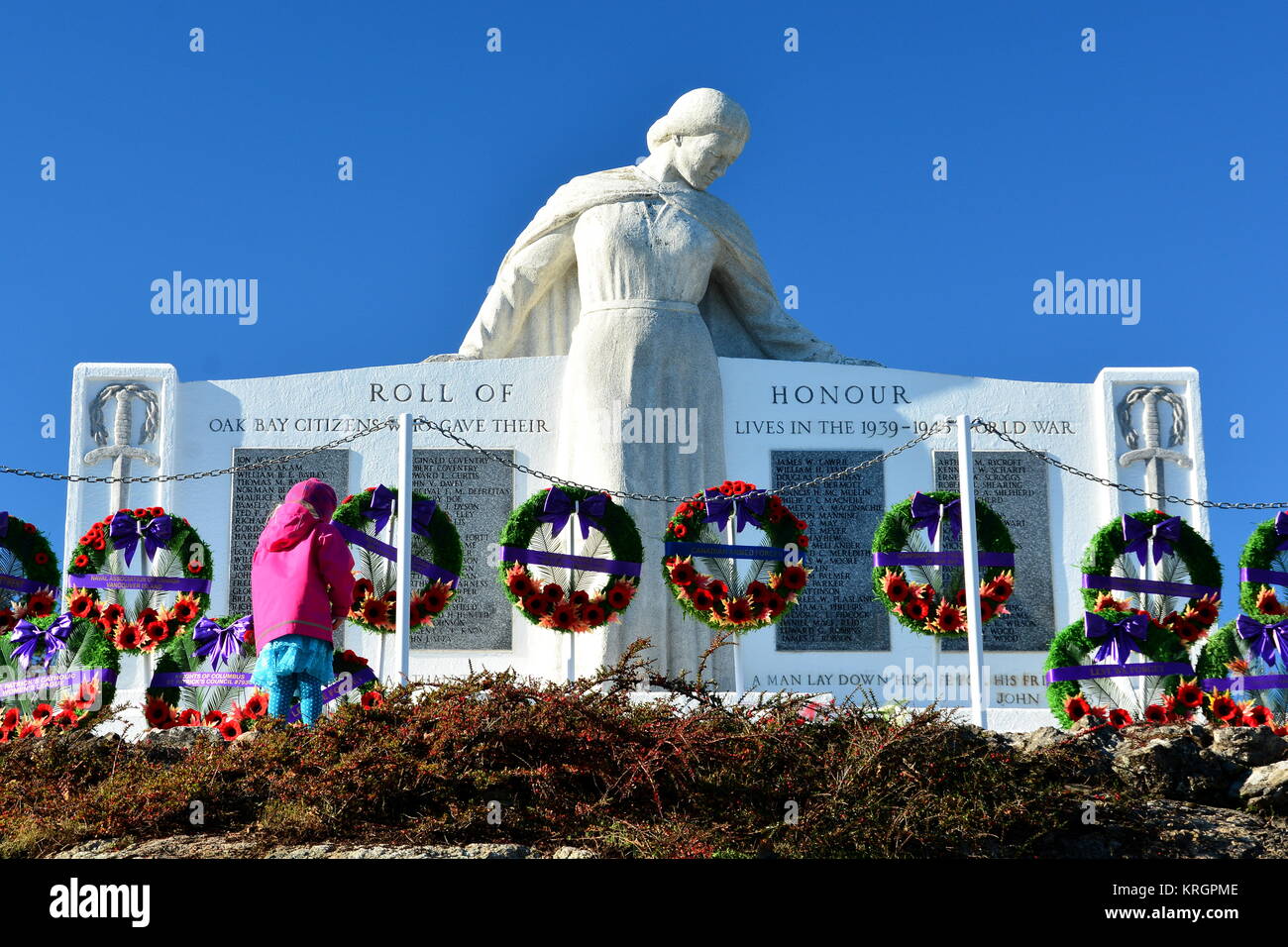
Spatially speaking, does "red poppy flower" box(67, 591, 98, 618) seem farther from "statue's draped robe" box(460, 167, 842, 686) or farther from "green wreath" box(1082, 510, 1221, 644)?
"green wreath" box(1082, 510, 1221, 644)

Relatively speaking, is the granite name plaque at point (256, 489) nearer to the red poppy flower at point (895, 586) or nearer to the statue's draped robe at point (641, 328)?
the statue's draped robe at point (641, 328)

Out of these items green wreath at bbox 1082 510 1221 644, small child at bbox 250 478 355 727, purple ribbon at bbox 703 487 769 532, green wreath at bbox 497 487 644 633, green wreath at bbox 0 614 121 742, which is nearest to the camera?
small child at bbox 250 478 355 727

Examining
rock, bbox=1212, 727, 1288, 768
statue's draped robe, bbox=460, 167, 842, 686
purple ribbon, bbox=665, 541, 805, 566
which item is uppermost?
statue's draped robe, bbox=460, 167, 842, 686

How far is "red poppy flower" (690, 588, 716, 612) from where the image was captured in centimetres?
1037

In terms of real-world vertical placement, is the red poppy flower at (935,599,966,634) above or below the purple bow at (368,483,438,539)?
below

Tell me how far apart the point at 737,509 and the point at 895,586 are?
1123 millimetres

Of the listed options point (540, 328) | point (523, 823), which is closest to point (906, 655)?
point (540, 328)

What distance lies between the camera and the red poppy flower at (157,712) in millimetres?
9039

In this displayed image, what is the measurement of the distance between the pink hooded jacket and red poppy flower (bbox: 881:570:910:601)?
146 inches

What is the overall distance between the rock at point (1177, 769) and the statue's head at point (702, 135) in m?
6.58

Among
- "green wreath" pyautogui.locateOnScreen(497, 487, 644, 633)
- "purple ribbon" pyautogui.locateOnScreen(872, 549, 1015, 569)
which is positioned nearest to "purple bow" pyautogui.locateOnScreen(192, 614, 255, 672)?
"green wreath" pyautogui.locateOnScreen(497, 487, 644, 633)

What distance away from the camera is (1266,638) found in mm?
9586

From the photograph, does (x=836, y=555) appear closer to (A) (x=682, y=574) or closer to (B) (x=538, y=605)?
(A) (x=682, y=574)

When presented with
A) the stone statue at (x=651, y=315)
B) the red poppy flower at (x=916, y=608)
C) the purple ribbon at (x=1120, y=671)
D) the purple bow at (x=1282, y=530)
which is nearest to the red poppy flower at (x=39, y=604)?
the stone statue at (x=651, y=315)
